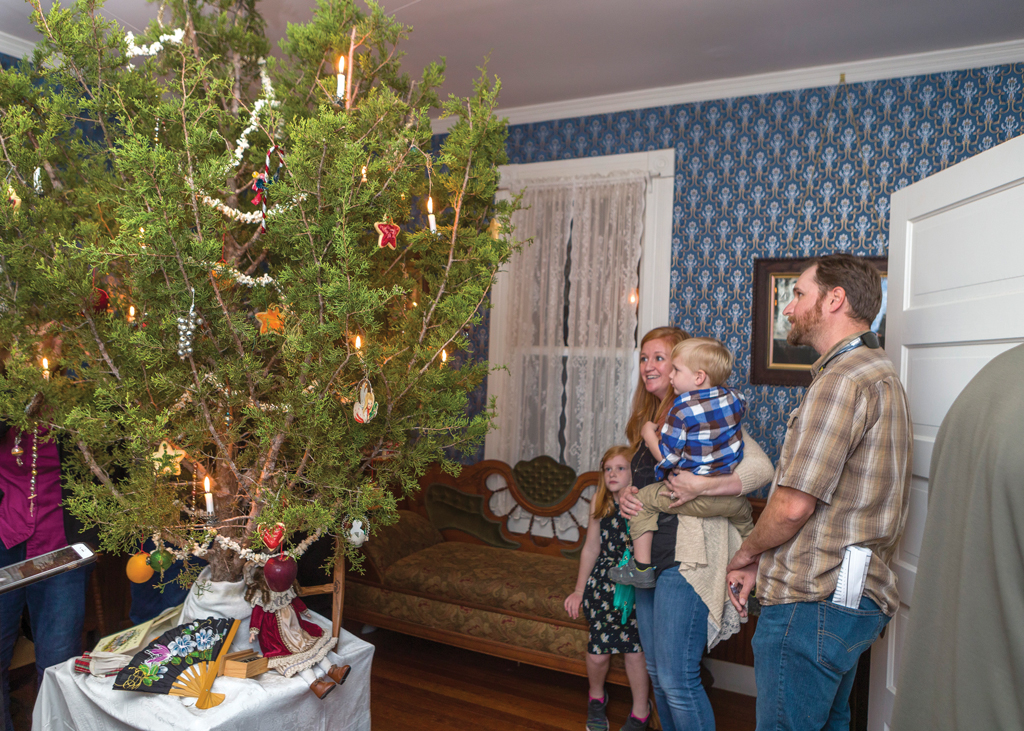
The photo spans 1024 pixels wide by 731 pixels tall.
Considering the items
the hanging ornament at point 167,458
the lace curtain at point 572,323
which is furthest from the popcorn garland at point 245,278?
the lace curtain at point 572,323

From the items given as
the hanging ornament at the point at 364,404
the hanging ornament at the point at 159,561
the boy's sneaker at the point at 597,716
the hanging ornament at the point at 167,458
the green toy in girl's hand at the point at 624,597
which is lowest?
the boy's sneaker at the point at 597,716

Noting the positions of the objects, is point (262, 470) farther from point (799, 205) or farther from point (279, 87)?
point (799, 205)

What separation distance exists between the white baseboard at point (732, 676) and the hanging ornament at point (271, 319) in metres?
2.72

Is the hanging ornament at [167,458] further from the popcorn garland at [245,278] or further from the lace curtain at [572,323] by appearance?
Answer: the lace curtain at [572,323]

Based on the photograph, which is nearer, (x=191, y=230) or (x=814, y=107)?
(x=191, y=230)

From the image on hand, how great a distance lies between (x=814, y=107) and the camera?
3.59 m

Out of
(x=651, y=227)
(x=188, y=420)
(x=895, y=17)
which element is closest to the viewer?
(x=188, y=420)

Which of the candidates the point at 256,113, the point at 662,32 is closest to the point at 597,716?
the point at 256,113

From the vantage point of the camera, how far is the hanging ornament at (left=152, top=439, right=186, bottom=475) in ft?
5.37

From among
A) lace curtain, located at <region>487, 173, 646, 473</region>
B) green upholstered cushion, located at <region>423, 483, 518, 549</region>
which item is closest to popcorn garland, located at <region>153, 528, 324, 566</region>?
green upholstered cushion, located at <region>423, 483, 518, 549</region>

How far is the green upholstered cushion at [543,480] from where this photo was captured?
157 inches

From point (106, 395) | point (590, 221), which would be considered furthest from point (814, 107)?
point (106, 395)

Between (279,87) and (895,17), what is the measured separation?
274 centimetres

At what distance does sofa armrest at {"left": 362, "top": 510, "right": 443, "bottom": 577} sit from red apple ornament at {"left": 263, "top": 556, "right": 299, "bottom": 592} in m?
→ 1.56
